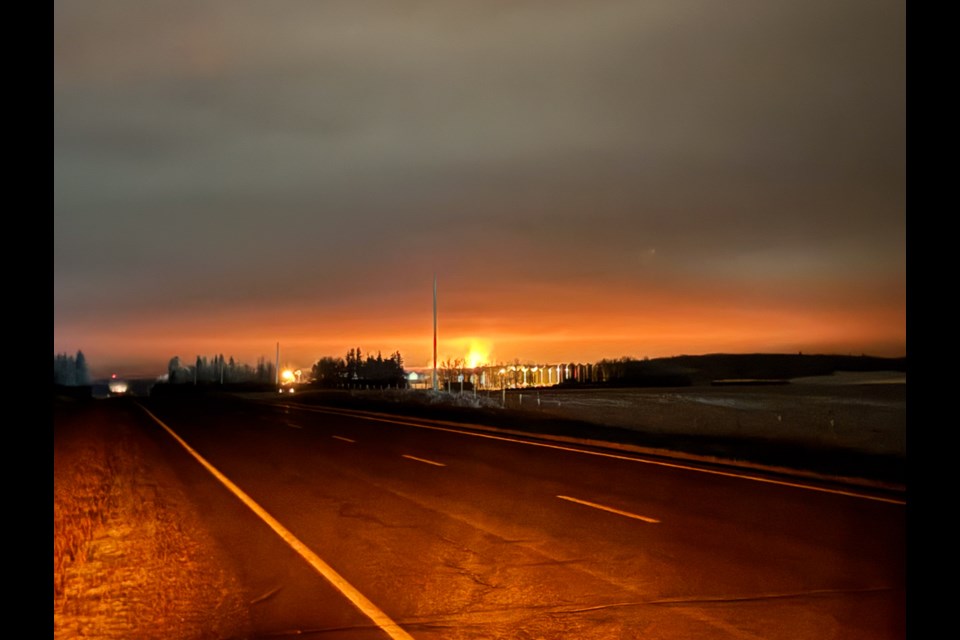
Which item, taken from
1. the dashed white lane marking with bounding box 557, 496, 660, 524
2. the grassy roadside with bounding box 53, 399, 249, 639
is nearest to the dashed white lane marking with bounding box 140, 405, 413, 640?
the grassy roadside with bounding box 53, 399, 249, 639

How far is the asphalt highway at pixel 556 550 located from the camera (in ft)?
25.8

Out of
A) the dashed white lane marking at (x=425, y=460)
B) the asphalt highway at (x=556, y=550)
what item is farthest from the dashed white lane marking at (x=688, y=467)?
the dashed white lane marking at (x=425, y=460)

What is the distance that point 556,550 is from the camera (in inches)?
431

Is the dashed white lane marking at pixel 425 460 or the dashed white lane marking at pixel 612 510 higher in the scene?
the dashed white lane marking at pixel 612 510

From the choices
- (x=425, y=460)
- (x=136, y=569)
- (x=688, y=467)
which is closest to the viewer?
(x=136, y=569)

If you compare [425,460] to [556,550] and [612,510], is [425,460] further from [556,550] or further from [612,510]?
[556,550]

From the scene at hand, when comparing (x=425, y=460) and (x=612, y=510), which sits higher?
(x=612, y=510)

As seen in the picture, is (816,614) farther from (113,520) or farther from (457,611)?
(113,520)

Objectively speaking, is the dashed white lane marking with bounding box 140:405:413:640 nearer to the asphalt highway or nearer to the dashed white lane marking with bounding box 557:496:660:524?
the asphalt highway

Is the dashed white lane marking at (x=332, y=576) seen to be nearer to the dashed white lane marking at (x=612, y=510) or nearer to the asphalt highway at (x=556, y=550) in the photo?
the asphalt highway at (x=556, y=550)

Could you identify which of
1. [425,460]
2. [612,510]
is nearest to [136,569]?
[612,510]

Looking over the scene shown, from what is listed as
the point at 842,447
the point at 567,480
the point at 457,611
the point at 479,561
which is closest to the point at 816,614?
the point at 457,611
